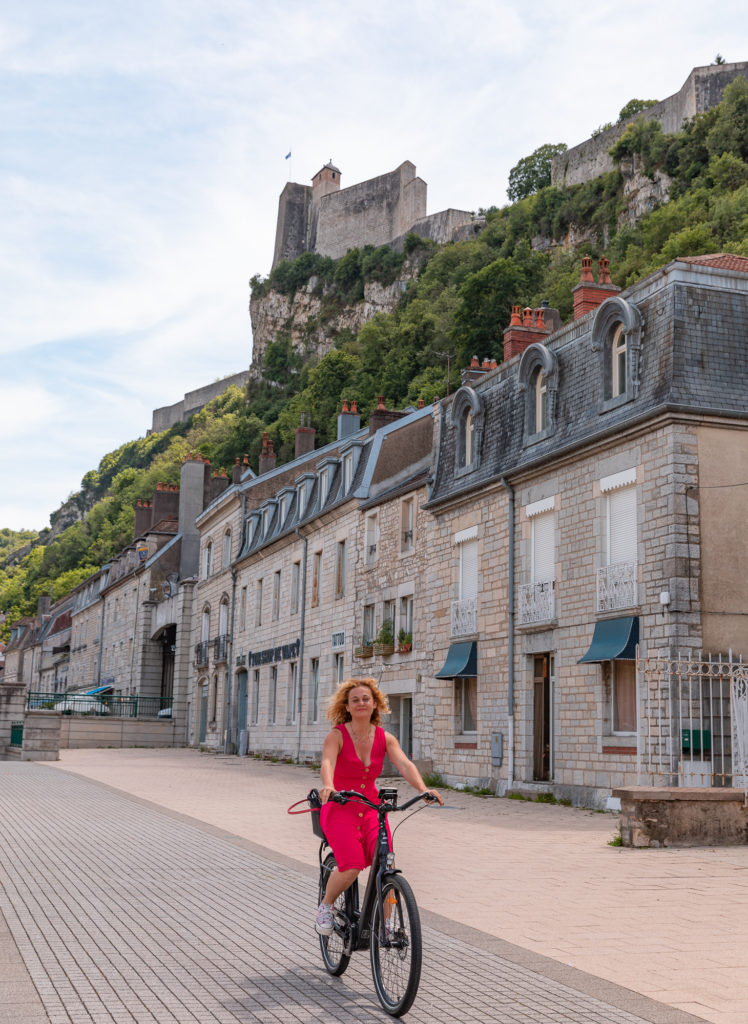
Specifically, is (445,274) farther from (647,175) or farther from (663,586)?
(663,586)

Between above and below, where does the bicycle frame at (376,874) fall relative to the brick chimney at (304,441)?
below

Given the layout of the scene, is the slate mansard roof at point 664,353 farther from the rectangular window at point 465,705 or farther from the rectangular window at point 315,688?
the rectangular window at point 315,688

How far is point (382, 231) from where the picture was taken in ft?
292

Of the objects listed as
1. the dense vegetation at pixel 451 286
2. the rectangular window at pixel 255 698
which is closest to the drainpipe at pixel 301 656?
the rectangular window at pixel 255 698

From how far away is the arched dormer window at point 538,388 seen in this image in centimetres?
1797

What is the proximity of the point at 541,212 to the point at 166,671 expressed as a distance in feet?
120

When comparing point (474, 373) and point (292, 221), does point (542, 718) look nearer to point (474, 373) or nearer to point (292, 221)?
point (474, 373)

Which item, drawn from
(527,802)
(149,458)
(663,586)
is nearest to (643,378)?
(663,586)

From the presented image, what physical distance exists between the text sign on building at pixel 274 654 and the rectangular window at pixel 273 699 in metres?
0.31

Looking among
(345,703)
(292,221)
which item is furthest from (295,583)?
(292,221)

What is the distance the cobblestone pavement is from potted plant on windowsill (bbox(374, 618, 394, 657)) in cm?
1382

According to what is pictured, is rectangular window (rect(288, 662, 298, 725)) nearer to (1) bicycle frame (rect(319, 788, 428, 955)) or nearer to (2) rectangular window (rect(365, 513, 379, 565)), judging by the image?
(2) rectangular window (rect(365, 513, 379, 565))

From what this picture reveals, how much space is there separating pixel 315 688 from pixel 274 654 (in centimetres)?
343

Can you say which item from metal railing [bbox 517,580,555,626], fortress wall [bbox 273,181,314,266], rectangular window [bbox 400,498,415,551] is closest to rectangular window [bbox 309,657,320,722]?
rectangular window [bbox 400,498,415,551]
